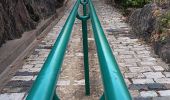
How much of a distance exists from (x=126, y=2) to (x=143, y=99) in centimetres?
954

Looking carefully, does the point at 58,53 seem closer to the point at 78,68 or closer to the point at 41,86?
the point at 41,86

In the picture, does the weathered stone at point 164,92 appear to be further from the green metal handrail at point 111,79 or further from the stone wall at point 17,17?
the stone wall at point 17,17

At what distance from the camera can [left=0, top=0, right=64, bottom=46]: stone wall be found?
6758 mm

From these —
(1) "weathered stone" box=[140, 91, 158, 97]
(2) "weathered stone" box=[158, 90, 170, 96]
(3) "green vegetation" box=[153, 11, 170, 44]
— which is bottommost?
(2) "weathered stone" box=[158, 90, 170, 96]

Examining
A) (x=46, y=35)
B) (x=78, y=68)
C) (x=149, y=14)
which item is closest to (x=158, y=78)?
(x=78, y=68)

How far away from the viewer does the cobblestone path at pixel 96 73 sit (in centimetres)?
444

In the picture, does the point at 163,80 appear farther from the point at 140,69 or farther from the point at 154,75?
the point at 140,69

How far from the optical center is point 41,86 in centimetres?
119

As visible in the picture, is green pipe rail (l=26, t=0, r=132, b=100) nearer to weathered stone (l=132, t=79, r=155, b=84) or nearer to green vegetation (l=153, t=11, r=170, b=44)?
weathered stone (l=132, t=79, r=155, b=84)

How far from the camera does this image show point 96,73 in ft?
17.4

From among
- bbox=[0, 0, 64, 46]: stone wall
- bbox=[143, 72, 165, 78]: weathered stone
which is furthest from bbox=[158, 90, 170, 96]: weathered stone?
bbox=[0, 0, 64, 46]: stone wall

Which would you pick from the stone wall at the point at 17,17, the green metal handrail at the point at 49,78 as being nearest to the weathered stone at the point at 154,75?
the stone wall at the point at 17,17

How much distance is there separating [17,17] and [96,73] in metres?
3.28

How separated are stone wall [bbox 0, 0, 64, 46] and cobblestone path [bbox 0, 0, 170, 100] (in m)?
0.59
